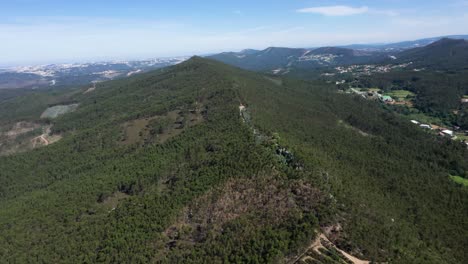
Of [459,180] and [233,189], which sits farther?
[459,180]

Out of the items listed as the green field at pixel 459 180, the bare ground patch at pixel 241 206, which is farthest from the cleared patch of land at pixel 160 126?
the green field at pixel 459 180

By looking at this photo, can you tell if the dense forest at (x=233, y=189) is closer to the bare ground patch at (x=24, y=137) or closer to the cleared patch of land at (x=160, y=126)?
the cleared patch of land at (x=160, y=126)

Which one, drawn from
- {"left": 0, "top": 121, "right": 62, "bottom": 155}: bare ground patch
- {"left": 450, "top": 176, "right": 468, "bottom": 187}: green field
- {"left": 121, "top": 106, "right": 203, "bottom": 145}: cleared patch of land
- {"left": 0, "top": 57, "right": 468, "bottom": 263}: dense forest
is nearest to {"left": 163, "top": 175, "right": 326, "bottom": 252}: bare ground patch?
{"left": 0, "top": 57, "right": 468, "bottom": 263}: dense forest

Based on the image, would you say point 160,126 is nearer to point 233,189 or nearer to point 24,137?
point 233,189

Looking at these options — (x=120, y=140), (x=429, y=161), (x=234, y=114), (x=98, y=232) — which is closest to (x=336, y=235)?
(x=98, y=232)

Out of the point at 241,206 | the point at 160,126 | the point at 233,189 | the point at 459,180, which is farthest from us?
the point at 160,126

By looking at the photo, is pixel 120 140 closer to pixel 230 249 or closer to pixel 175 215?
pixel 175 215

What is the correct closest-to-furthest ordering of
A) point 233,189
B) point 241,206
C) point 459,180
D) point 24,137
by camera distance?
point 241,206
point 233,189
point 459,180
point 24,137

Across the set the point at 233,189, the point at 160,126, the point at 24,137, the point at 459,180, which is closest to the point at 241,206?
the point at 233,189
